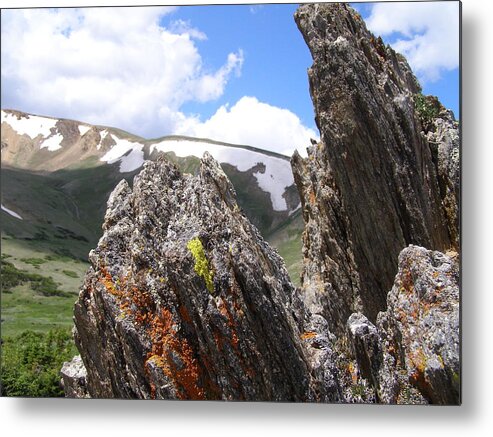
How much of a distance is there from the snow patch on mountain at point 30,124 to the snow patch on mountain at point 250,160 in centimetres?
281

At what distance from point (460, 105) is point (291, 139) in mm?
5373

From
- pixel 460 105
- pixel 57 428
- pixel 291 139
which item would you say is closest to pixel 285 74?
pixel 291 139

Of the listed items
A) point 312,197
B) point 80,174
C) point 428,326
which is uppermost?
point 80,174

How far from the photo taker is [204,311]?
949 cm

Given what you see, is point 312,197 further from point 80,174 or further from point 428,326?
point 80,174

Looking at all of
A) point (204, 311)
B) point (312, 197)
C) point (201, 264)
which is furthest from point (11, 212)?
point (312, 197)

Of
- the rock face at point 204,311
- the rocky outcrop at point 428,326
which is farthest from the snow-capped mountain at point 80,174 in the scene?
the rocky outcrop at point 428,326

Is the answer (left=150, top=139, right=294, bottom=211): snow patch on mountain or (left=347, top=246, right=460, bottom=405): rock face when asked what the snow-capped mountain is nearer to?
(left=150, top=139, right=294, bottom=211): snow patch on mountain

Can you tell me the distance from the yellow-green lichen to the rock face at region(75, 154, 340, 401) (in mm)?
16

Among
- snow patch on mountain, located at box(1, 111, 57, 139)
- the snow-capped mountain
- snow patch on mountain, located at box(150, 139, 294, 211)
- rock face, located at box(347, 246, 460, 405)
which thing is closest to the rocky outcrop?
rock face, located at box(347, 246, 460, 405)

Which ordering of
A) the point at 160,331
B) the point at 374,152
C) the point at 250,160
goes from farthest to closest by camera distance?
the point at 250,160 < the point at 374,152 < the point at 160,331

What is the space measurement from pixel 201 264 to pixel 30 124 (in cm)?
765

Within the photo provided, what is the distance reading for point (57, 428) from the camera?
10781 millimetres

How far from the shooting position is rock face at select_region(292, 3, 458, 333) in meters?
11.9
